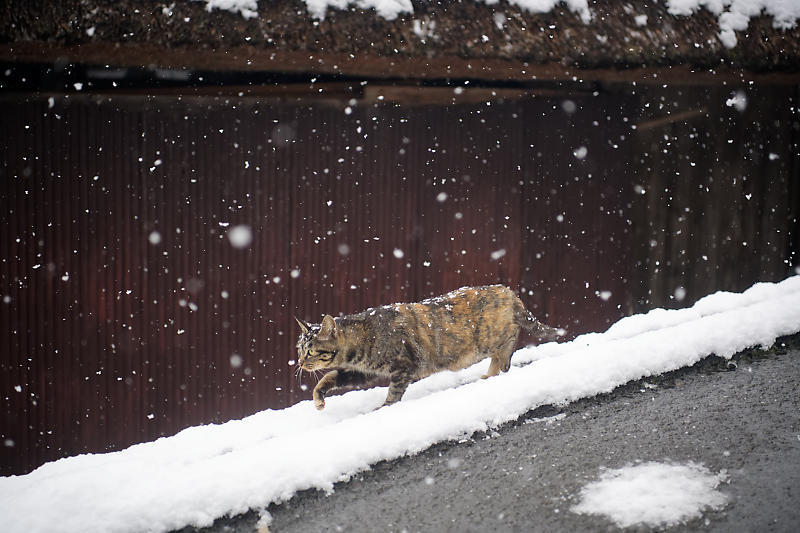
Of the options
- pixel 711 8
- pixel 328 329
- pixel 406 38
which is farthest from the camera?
pixel 711 8

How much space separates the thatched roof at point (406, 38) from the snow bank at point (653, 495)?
316 centimetres

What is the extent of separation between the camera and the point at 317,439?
3.15 metres

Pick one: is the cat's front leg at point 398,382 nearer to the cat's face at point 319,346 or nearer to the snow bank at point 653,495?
the cat's face at point 319,346

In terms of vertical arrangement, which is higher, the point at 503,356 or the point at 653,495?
the point at 653,495

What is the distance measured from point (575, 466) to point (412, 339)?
1615 millimetres

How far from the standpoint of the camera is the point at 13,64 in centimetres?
398

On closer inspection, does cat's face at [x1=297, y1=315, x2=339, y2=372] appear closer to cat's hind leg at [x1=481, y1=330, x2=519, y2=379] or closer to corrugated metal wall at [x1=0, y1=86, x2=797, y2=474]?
corrugated metal wall at [x1=0, y1=86, x2=797, y2=474]

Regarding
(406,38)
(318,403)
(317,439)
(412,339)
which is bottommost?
(318,403)

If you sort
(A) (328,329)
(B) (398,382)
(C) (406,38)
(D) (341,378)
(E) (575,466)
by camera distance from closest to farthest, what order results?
(E) (575,466) → (A) (328,329) → (B) (398,382) → (D) (341,378) → (C) (406,38)

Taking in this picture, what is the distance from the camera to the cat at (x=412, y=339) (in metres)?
4.00

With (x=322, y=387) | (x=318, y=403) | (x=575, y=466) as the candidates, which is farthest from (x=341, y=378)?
(x=575, y=466)

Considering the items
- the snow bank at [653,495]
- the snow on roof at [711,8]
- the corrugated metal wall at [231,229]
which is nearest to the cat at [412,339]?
the corrugated metal wall at [231,229]

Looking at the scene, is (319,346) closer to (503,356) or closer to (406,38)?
(503,356)

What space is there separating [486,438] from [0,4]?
403 cm
